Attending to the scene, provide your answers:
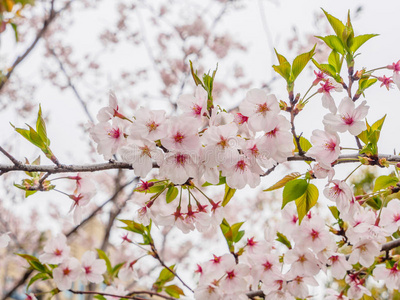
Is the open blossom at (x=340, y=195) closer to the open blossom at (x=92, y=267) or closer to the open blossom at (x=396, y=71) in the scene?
the open blossom at (x=396, y=71)

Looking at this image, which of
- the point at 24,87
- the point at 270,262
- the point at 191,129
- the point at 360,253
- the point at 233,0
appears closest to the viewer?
the point at 191,129

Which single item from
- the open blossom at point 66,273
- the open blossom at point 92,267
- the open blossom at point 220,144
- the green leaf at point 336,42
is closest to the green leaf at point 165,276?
the open blossom at point 92,267

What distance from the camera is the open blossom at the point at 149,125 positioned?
853 mm

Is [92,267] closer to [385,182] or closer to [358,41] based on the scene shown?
[385,182]

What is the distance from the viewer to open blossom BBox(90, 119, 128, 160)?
951 mm

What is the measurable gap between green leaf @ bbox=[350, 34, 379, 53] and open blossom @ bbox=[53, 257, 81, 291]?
1414mm

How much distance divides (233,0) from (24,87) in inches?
160

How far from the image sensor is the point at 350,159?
3.29ft

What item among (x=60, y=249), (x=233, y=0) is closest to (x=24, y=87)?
(x=233, y=0)

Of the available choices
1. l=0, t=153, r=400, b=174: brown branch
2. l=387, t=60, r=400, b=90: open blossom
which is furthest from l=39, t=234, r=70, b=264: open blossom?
l=387, t=60, r=400, b=90: open blossom

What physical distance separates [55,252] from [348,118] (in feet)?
4.38

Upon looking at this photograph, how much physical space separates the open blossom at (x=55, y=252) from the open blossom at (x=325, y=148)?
120 centimetres

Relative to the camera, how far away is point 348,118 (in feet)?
3.11

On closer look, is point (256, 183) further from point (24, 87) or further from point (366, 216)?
point (24, 87)
